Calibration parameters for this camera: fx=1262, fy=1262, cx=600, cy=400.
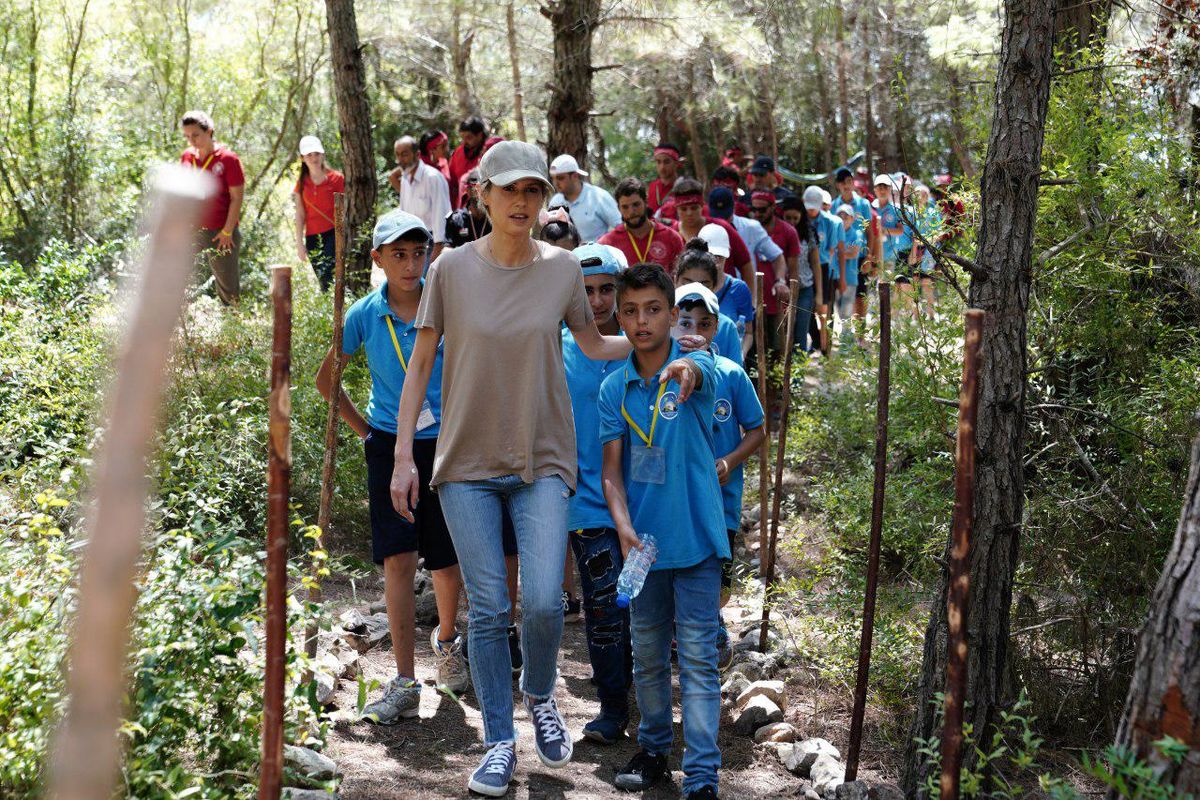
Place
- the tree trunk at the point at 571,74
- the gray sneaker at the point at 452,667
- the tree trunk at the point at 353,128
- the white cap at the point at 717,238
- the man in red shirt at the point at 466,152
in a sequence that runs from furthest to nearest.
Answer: the tree trunk at the point at 571,74 → the man in red shirt at the point at 466,152 → the tree trunk at the point at 353,128 → the white cap at the point at 717,238 → the gray sneaker at the point at 452,667

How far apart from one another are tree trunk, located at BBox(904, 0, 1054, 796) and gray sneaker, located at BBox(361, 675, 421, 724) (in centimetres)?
207

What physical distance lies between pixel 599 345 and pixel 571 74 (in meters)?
7.35

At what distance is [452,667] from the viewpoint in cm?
553

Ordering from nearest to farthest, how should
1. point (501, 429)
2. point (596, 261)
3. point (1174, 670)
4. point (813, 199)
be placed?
point (1174, 670), point (501, 429), point (596, 261), point (813, 199)

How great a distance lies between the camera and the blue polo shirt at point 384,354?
16.9 feet

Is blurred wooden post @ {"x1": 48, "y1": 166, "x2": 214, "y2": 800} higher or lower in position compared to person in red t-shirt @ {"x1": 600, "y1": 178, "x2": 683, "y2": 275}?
lower

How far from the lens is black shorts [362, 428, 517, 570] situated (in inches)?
203

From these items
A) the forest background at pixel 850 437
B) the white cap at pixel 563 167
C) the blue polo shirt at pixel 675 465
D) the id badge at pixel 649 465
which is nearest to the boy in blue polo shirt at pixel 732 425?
the blue polo shirt at pixel 675 465

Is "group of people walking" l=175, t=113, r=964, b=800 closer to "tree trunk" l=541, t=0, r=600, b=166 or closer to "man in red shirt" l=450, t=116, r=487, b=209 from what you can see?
"man in red shirt" l=450, t=116, r=487, b=209

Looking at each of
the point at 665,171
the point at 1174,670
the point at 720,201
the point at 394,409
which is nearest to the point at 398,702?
the point at 394,409

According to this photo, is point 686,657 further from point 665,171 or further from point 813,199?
point 813,199

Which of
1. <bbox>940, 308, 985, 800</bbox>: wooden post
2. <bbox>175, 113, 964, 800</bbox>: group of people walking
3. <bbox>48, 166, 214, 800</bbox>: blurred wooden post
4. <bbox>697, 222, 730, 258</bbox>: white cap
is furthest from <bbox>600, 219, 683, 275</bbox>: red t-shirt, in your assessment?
<bbox>48, 166, 214, 800</bbox>: blurred wooden post

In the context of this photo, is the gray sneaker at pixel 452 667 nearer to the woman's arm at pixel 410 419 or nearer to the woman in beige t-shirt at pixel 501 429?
the woman in beige t-shirt at pixel 501 429

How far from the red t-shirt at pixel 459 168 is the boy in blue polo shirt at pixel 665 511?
20.5 ft
